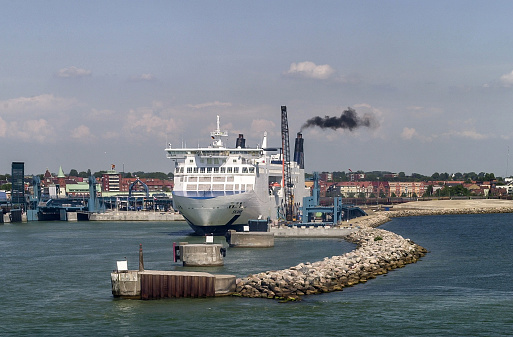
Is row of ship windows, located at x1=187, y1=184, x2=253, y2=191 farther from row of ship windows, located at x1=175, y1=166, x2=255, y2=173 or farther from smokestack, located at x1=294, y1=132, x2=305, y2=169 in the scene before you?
smokestack, located at x1=294, y1=132, x2=305, y2=169

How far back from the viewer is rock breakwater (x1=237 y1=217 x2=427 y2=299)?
41.6 metres

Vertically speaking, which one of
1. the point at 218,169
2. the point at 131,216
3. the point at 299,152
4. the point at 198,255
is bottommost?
the point at 198,255

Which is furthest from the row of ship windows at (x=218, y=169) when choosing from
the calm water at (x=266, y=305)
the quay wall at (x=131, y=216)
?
the quay wall at (x=131, y=216)

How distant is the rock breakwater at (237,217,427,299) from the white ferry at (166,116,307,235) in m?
21.5

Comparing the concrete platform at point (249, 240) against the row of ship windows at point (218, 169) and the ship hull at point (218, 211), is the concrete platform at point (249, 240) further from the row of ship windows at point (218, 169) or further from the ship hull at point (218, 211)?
the row of ship windows at point (218, 169)

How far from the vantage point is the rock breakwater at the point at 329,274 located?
136 ft

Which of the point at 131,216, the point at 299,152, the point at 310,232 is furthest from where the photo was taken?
the point at 131,216

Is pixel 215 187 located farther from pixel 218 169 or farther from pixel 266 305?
pixel 266 305

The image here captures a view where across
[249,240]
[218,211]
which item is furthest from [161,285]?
[218,211]

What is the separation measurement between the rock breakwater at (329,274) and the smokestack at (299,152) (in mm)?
63498

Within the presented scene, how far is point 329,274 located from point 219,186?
37.2m

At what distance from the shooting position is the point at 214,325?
35.2 metres

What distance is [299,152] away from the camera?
420ft

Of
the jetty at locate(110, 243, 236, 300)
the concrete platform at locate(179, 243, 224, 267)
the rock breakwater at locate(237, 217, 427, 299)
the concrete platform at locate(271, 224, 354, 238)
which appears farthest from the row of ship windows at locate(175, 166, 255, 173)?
the jetty at locate(110, 243, 236, 300)
